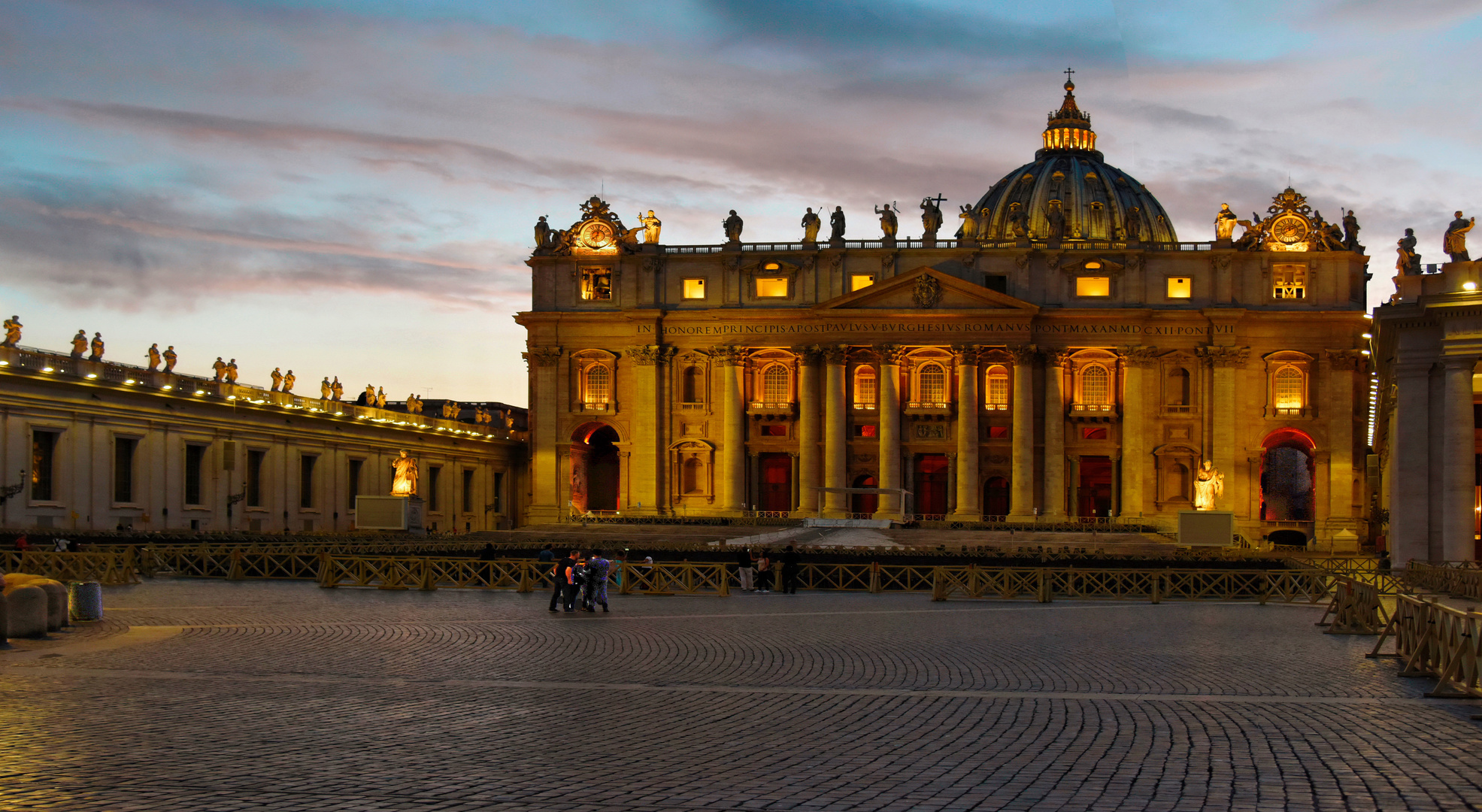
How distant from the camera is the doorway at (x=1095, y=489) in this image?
309 feet

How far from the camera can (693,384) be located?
94625 mm

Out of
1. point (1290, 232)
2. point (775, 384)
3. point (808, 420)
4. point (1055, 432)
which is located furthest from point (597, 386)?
point (1290, 232)

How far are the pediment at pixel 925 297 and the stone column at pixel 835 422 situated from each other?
3066mm

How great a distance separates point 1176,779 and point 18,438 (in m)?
55.1

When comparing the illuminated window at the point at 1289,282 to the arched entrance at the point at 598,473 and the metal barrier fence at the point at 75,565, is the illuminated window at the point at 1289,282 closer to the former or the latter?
the arched entrance at the point at 598,473

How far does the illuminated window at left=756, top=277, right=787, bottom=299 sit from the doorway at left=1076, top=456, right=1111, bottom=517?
874 inches

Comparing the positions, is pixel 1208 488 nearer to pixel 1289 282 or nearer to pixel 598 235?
pixel 1289 282

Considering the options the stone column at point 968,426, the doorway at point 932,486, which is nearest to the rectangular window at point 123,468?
the stone column at point 968,426

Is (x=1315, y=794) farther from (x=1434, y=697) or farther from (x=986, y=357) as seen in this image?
(x=986, y=357)

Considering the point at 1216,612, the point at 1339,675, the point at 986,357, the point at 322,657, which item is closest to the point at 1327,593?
the point at 1216,612

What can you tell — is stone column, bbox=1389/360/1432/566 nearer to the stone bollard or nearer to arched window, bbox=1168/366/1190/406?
the stone bollard

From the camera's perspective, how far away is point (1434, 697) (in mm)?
18484

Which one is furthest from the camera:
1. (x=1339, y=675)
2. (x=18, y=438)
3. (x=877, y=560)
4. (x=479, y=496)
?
(x=479, y=496)

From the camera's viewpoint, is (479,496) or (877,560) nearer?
(877,560)
